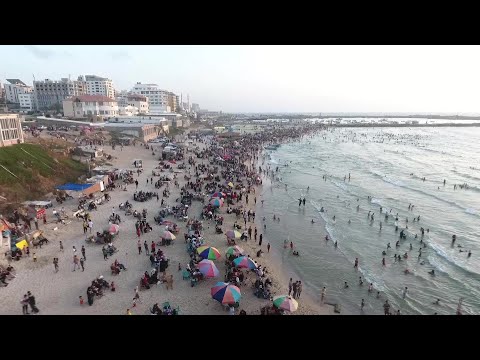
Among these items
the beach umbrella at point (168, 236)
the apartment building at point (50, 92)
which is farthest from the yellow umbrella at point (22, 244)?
the apartment building at point (50, 92)

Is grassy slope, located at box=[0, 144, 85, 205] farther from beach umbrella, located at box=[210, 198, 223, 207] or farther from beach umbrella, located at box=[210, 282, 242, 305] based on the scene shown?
beach umbrella, located at box=[210, 282, 242, 305]

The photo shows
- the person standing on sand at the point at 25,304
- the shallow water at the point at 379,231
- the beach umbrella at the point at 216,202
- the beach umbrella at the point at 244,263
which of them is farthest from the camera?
the beach umbrella at the point at 216,202

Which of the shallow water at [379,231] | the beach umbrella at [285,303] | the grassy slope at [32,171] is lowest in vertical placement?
the shallow water at [379,231]

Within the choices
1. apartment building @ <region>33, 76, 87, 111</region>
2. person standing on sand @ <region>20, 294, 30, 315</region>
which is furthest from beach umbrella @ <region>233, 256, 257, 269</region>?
apartment building @ <region>33, 76, 87, 111</region>

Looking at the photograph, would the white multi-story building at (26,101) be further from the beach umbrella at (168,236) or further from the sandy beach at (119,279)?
the beach umbrella at (168,236)

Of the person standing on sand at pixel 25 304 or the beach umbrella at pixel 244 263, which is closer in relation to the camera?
the person standing on sand at pixel 25 304
